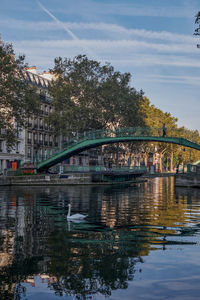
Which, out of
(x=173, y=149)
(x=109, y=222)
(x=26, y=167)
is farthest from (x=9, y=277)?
(x=173, y=149)

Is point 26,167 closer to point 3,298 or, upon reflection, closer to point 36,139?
point 36,139

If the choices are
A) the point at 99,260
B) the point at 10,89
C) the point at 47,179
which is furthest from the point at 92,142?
the point at 99,260

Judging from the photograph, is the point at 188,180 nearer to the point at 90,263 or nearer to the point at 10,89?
the point at 10,89

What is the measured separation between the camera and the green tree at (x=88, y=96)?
229 feet

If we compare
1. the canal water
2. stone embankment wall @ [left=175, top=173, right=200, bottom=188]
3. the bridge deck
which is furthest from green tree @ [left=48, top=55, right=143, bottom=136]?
the canal water

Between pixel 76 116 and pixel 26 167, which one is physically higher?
pixel 76 116

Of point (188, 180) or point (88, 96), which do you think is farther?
point (88, 96)

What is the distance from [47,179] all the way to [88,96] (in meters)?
21.6

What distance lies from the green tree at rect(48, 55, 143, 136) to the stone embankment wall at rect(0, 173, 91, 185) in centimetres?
1638

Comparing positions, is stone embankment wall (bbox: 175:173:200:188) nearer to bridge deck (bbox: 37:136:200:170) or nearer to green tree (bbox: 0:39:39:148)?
bridge deck (bbox: 37:136:200:170)

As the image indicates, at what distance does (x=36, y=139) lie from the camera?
8031cm

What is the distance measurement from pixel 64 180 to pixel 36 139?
28.5m

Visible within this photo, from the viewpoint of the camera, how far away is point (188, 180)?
48656 millimetres

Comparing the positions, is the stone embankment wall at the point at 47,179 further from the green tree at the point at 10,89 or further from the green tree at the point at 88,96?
the green tree at the point at 88,96
